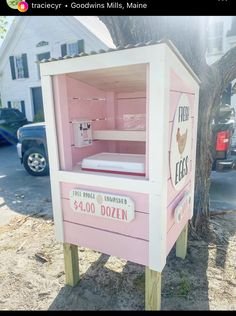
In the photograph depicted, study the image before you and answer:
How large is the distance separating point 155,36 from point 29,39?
41.7 ft

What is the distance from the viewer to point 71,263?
6.89ft

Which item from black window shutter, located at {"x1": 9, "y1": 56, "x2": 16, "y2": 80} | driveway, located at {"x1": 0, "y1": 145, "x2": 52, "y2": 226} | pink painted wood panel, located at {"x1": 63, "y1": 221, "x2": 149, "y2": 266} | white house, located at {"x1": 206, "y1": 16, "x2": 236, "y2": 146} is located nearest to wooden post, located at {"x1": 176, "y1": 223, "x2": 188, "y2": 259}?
pink painted wood panel, located at {"x1": 63, "y1": 221, "x2": 149, "y2": 266}

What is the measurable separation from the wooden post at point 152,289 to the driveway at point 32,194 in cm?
222


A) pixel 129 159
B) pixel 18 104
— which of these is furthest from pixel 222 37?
pixel 18 104

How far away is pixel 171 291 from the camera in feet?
6.68

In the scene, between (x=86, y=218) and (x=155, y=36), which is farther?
(x=155, y=36)

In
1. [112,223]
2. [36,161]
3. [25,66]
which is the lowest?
[36,161]

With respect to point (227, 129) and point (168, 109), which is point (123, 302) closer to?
point (168, 109)

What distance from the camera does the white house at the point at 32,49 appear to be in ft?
36.9

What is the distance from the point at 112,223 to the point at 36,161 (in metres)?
4.32

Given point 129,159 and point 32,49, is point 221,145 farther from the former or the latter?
point 32,49

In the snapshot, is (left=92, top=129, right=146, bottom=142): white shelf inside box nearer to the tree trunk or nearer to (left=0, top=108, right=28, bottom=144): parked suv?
the tree trunk

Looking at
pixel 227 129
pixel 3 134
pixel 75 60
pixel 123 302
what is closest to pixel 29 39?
pixel 3 134

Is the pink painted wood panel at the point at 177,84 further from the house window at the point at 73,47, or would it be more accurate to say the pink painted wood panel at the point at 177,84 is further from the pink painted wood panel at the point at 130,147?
the house window at the point at 73,47
